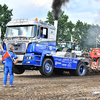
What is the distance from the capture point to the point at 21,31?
13.1 metres

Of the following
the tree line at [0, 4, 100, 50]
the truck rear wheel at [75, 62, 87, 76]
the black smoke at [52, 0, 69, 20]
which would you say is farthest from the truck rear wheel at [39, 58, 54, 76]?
the tree line at [0, 4, 100, 50]

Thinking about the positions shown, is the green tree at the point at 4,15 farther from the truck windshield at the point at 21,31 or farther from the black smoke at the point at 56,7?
the truck windshield at the point at 21,31

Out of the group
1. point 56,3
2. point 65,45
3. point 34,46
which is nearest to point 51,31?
point 34,46

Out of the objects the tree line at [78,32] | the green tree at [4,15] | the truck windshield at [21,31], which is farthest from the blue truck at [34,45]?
the tree line at [78,32]

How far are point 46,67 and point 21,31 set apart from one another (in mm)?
2365

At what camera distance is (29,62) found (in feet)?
41.5

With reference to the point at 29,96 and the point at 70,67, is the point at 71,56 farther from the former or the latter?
the point at 29,96

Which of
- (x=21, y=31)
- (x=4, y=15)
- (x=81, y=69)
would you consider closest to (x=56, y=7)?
(x=81, y=69)

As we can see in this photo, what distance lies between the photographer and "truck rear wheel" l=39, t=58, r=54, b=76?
515 inches

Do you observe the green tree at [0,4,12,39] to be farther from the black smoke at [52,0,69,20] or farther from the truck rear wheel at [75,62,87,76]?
the truck rear wheel at [75,62,87,76]

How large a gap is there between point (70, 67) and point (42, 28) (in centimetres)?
320

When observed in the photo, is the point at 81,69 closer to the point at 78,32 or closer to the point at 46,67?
the point at 46,67

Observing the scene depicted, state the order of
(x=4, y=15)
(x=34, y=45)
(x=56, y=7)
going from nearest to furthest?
(x=34, y=45)
(x=56, y=7)
(x=4, y=15)

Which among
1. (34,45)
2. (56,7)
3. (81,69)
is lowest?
(81,69)
